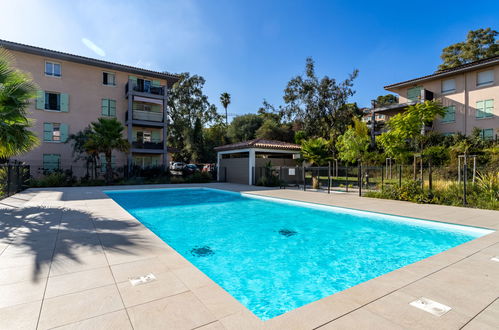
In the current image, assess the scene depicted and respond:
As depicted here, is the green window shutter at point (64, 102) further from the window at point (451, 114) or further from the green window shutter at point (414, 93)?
the window at point (451, 114)

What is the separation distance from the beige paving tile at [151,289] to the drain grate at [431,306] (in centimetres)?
241

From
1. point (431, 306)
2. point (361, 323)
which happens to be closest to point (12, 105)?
point (361, 323)

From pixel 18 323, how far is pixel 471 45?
40.2 m

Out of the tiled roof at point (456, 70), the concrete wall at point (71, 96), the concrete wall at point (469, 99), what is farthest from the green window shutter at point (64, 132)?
the concrete wall at point (469, 99)

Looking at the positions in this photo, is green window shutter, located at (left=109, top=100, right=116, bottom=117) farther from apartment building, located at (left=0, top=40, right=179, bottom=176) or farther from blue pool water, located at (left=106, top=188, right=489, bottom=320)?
blue pool water, located at (left=106, top=188, right=489, bottom=320)

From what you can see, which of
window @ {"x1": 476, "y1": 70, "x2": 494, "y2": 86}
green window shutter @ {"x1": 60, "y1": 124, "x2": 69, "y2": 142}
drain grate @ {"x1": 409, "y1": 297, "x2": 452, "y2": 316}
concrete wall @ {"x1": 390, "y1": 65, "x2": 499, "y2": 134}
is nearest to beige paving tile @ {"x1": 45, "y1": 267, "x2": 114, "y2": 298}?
drain grate @ {"x1": 409, "y1": 297, "x2": 452, "y2": 316}

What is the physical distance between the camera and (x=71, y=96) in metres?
21.2

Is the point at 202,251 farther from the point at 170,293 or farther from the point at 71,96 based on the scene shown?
the point at 71,96

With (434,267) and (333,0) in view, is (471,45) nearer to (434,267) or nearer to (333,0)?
(333,0)

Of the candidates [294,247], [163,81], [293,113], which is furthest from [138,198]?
[293,113]

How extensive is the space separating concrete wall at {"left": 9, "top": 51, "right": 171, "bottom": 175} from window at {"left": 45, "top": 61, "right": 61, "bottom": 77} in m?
0.21

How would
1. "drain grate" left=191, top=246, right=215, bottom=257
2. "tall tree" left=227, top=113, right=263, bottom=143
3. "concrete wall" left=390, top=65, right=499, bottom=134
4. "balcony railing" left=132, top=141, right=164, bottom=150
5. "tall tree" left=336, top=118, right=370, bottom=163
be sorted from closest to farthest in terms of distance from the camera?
"drain grate" left=191, top=246, right=215, bottom=257 → "concrete wall" left=390, top=65, right=499, bottom=134 → "tall tree" left=336, top=118, right=370, bottom=163 → "balcony railing" left=132, top=141, right=164, bottom=150 → "tall tree" left=227, top=113, right=263, bottom=143

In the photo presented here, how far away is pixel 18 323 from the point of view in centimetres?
227

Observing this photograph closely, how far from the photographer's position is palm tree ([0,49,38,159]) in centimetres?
721
